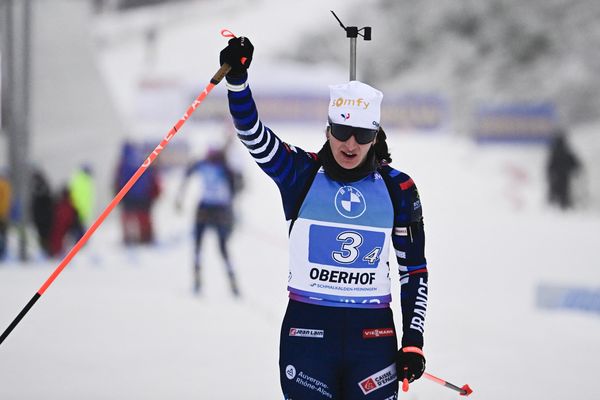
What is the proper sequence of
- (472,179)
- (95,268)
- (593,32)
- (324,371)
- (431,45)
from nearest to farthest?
(324,371) → (95,268) → (472,179) → (593,32) → (431,45)

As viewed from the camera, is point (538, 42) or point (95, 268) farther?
point (538, 42)

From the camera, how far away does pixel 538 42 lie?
26688 mm

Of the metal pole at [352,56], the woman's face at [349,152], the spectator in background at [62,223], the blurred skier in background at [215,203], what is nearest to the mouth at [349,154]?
the woman's face at [349,152]

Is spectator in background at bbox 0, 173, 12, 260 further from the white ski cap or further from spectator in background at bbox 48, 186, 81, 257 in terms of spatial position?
the white ski cap

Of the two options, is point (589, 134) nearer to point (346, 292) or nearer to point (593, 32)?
point (593, 32)

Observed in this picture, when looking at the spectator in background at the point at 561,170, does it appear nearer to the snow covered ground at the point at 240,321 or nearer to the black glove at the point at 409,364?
the snow covered ground at the point at 240,321

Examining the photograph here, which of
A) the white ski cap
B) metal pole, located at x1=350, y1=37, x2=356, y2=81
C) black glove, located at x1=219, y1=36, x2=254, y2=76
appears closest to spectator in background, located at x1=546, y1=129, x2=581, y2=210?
metal pole, located at x1=350, y1=37, x2=356, y2=81

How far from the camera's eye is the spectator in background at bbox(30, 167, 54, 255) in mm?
14039

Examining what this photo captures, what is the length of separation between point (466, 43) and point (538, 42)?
2041 millimetres

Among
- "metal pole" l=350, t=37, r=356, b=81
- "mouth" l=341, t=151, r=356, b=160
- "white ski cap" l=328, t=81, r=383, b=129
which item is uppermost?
"metal pole" l=350, t=37, r=356, b=81

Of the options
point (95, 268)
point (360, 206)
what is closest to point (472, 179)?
point (95, 268)

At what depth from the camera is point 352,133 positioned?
338 centimetres

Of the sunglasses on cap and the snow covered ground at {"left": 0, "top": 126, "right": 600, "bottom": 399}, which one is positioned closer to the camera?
the sunglasses on cap

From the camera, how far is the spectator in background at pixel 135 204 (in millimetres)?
15144
